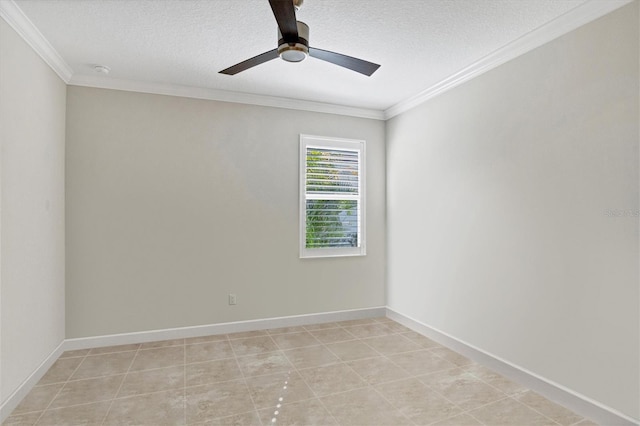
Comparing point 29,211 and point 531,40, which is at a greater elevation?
point 531,40

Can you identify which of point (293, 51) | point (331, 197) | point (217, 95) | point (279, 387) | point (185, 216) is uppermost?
point (217, 95)

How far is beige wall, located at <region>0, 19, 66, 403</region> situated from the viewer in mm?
2486

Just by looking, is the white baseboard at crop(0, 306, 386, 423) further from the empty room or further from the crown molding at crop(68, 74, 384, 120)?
the crown molding at crop(68, 74, 384, 120)

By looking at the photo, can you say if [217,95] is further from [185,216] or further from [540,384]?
[540,384]

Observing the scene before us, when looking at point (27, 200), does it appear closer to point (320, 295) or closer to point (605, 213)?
point (320, 295)

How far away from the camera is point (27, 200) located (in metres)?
2.79

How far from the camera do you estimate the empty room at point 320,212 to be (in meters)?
2.43

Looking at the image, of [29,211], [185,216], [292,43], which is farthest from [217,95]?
[292,43]

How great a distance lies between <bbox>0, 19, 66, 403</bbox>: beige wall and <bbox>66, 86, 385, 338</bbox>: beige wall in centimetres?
23

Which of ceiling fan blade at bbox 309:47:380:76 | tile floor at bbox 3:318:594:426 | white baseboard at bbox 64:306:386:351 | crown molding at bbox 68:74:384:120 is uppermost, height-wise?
crown molding at bbox 68:74:384:120

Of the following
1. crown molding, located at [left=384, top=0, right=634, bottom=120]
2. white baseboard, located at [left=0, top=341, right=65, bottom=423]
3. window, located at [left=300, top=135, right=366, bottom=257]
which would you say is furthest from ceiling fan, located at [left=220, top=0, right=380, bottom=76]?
white baseboard, located at [left=0, top=341, right=65, bottom=423]

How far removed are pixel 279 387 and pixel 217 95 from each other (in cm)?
299

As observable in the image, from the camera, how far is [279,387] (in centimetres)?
286

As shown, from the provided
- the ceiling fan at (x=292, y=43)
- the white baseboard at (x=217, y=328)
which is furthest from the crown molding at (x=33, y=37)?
the white baseboard at (x=217, y=328)
